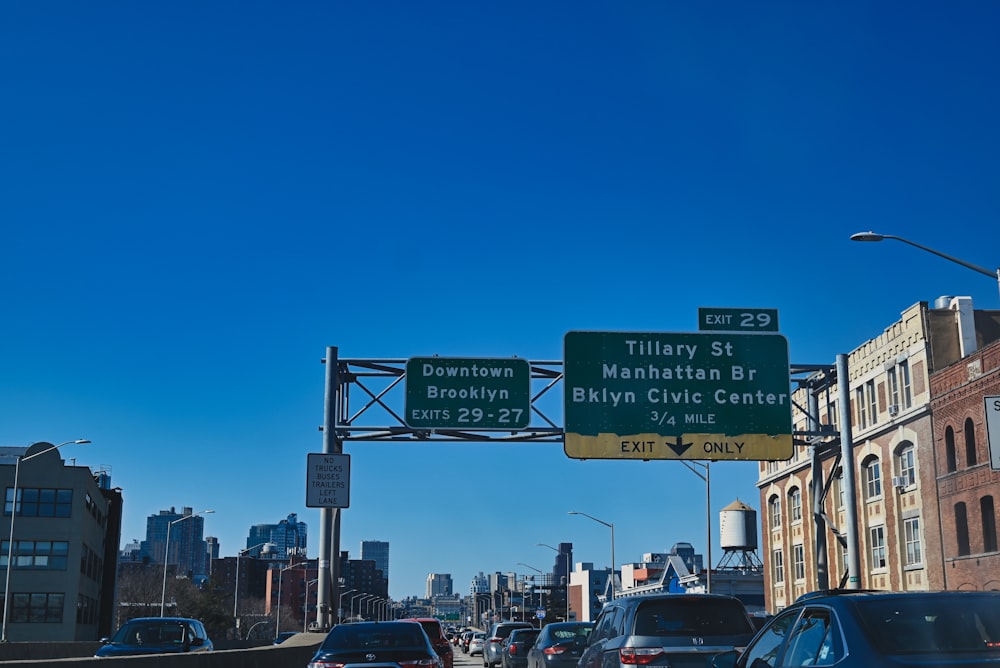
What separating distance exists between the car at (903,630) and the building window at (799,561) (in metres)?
52.5

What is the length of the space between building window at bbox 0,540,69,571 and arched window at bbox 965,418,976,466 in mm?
58588

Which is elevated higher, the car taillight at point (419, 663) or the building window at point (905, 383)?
the building window at point (905, 383)

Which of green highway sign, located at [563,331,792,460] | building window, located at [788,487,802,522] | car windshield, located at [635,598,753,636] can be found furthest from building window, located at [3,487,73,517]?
car windshield, located at [635,598,753,636]

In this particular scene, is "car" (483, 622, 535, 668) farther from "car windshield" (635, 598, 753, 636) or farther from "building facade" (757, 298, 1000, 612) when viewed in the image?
"car windshield" (635, 598, 753, 636)

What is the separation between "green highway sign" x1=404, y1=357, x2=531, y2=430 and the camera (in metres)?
27.2

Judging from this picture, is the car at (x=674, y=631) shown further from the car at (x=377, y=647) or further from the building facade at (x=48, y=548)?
the building facade at (x=48, y=548)

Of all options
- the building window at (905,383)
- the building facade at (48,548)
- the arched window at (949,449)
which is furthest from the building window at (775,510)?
the building facade at (48,548)

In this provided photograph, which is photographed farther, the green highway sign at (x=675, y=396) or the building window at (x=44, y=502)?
the building window at (x=44, y=502)

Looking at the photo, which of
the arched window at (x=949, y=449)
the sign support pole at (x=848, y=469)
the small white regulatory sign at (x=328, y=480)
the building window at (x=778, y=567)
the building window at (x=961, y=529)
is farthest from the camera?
the building window at (x=778, y=567)

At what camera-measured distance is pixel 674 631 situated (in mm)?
13250

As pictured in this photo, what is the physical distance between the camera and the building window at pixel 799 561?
5869 centimetres

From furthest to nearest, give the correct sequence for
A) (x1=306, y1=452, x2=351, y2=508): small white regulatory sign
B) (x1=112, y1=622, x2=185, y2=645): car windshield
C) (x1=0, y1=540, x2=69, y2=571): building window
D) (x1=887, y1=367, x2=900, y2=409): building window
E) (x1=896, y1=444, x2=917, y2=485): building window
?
1. (x1=0, y1=540, x2=69, y2=571): building window
2. (x1=887, y1=367, x2=900, y2=409): building window
3. (x1=896, y1=444, x2=917, y2=485): building window
4. (x1=306, y1=452, x2=351, y2=508): small white regulatory sign
5. (x1=112, y1=622, x2=185, y2=645): car windshield

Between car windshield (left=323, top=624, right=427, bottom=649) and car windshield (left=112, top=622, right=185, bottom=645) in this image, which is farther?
car windshield (left=112, top=622, right=185, bottom=645)

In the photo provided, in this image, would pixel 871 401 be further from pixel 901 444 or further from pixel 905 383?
pixel 901 444
